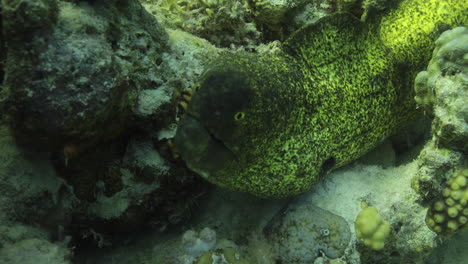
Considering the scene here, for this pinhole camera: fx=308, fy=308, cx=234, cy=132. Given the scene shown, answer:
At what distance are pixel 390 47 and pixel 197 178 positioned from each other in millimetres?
2256

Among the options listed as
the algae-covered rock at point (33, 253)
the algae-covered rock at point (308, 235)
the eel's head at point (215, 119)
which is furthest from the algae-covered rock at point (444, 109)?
the algae-covered rock at point (33, 253)

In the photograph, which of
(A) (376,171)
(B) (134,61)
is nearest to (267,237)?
(A) (376,171)

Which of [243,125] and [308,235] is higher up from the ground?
[243,125]

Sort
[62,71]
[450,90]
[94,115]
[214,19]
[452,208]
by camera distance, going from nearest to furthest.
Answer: [62,71] → [94,115] → [450,90] → [452,208] → [214,19]

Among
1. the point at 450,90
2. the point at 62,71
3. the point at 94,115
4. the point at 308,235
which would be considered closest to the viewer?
the point at 62,71

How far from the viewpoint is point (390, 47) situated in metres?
2.99

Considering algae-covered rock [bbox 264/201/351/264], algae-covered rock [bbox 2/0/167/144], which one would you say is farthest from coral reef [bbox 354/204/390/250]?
algae-covered rock [bbox 2/0/167/144]

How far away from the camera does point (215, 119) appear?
2.12 metres

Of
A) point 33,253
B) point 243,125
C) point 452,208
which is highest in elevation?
point 243,125

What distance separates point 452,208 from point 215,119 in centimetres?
210

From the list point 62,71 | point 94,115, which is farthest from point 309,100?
point 62,71

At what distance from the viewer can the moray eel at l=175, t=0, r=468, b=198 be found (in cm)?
218

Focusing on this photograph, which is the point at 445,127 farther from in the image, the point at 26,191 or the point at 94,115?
the point at 26,191

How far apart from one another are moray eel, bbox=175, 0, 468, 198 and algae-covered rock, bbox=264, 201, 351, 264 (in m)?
0.29
